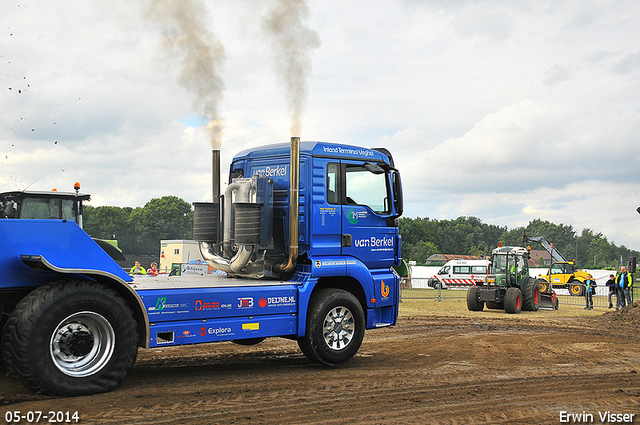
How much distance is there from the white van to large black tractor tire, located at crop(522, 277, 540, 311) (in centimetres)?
2028

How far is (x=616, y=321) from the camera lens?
1836cm

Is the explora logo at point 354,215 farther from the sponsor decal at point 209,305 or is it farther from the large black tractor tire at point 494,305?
the large black tractor tire at point 494,305

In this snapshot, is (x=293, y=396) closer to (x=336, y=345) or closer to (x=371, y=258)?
(x=336, y=345)

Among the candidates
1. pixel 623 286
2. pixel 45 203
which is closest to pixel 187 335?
pixel 45 203

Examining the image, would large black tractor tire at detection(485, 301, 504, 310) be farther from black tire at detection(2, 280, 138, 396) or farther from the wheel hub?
the wheel hub

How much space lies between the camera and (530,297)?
22875mm

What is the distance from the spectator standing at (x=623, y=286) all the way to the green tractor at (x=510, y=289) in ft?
8.06

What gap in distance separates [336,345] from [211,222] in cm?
297

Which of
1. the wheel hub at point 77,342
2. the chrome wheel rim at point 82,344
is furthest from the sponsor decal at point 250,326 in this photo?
the wheel hub at point 77,342

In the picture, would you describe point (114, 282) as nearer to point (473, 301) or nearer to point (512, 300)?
point (512, 300)

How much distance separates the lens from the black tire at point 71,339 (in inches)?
242

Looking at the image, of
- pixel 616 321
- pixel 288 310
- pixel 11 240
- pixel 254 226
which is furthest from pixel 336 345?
pixel 616 321

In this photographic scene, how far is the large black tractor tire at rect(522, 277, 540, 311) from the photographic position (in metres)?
22.9

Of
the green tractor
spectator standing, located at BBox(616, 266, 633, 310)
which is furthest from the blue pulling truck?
spectator standing, located at BBox(616, 266, 633, 310)
